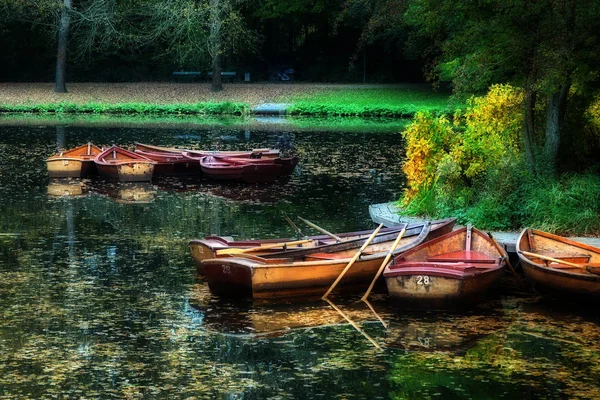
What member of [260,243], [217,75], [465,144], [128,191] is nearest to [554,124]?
[465,144]

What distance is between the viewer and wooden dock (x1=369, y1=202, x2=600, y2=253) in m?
15.9

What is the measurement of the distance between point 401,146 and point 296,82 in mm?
24765

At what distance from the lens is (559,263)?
14469 millimetres

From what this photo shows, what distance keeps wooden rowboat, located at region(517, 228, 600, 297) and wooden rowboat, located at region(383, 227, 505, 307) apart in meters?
0.43

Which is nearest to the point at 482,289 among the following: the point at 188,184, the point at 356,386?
the point at 356,386

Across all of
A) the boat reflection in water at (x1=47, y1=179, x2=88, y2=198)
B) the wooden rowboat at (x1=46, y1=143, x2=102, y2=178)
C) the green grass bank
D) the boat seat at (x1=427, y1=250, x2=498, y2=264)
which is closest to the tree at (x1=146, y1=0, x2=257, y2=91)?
the green grass bank

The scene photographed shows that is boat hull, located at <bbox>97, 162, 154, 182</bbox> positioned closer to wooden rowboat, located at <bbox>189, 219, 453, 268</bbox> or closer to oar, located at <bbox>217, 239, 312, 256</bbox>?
wooden rowboat, located at <bbox>189, 219, 453, 268</bbox>

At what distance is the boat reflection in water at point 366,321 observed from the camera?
12.6 meters

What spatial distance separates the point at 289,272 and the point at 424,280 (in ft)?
5.69

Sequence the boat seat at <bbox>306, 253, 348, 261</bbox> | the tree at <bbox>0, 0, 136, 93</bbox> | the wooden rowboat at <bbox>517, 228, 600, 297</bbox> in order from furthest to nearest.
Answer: the tree at <bbox>0, 0, 136, 93</bbox> → the boat seat at <bbox>306, 253, 348, 261</bbox> → the wooden rowboat at <bbox>517, 228, 600, 297</bbox>

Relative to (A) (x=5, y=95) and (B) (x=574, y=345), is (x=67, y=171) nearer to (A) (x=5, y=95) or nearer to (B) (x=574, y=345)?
(B) (x=574, y=345)

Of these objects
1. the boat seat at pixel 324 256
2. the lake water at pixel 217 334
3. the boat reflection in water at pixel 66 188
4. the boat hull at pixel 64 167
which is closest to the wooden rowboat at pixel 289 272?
the boat seat at pixel 324 256

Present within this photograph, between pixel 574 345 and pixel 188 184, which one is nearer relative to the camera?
pixel 574 345

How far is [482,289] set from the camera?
1400 cm
